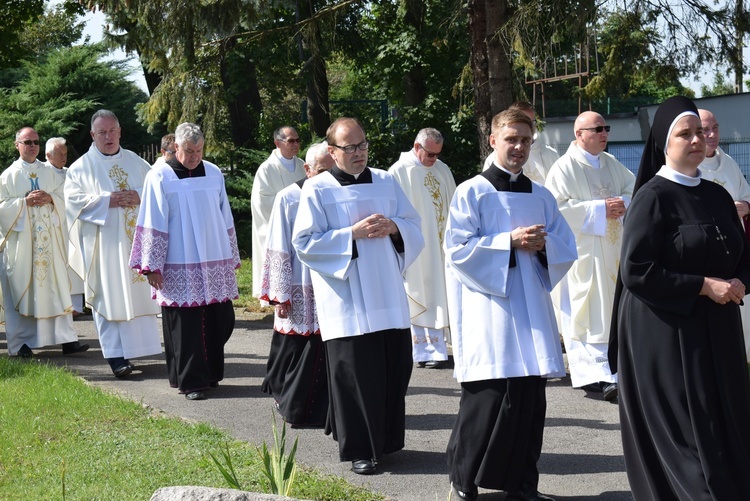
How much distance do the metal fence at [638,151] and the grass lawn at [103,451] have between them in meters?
13.7

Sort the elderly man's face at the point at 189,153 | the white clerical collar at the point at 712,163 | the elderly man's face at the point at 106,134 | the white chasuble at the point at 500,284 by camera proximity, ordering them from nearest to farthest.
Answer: the white chasuble at the point at 500,284, the elderly man's face at the point at 189,153, the white clerical collar at the point at 712,163, the elderly man's face at the point at 106,134

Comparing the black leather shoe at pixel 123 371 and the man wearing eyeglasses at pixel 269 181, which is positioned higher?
the man wearing eyeglasses at pixel 269 181

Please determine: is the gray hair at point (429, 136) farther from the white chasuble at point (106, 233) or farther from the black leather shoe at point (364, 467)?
Answer: the black leather shoe at point (364, 467)

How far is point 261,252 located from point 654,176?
6.57 m

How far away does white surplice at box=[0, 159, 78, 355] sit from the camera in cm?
1128

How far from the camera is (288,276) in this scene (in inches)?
304

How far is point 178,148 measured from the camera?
895cm

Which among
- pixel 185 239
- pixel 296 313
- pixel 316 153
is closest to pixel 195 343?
pixel 185 239

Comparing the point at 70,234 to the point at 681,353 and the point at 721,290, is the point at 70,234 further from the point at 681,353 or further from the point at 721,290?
the point at 721,290

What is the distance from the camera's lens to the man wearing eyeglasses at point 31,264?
11281 millimetres

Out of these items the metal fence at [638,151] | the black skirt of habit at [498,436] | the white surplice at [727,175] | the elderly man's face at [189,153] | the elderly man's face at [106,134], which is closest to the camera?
the black skirt of habit at [498,436]

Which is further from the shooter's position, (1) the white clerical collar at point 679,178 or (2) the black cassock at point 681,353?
(1) the white clerical collar at point 679,178

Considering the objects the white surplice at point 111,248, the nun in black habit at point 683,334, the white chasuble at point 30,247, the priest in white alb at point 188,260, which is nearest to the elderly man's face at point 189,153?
the priest in white alb at point 188,260

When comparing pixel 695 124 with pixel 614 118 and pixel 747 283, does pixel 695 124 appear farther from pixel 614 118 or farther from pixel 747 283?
pixel 614 118
